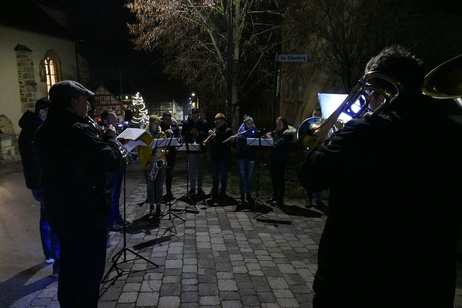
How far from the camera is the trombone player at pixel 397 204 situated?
1364 mm

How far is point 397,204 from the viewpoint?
1.38 metres

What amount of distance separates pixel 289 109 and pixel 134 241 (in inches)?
650

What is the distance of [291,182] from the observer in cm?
905

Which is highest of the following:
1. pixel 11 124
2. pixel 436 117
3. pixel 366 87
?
pixel 366 87

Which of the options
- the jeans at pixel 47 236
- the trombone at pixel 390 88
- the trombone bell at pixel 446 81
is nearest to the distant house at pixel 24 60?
the jeans at pixel 47 236

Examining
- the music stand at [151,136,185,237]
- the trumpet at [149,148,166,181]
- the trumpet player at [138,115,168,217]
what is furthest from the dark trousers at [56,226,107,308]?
the trumpet player at [138,115,168,217]

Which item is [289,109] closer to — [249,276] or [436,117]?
[249,276]

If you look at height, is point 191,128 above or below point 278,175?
above

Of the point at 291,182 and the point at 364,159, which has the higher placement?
the point at 364,159

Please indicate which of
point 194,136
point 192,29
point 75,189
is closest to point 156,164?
point 194,136

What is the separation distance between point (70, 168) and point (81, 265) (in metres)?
0.89

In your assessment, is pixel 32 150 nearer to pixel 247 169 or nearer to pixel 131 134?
pixel 131 134

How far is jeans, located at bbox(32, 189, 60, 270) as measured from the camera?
3.95 metres

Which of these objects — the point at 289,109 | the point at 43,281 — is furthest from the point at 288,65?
the point at 43,281
